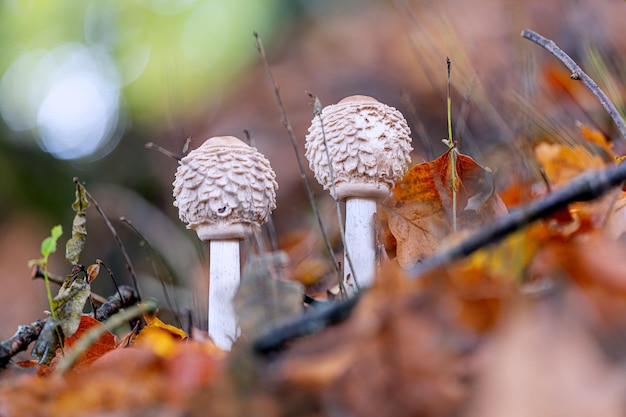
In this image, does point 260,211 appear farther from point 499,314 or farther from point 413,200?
point 499,314

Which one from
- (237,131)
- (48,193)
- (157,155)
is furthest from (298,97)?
(48,193)

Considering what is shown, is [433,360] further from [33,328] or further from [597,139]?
[597,139]

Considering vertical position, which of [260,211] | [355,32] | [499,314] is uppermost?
[355,32]

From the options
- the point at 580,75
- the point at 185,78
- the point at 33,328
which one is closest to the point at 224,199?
the point at 33,328

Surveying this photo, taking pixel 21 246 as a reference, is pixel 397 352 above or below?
below

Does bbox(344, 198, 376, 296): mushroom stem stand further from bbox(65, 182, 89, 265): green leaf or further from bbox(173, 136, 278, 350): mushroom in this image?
bbox(65, 182, 89, 265): green leaf

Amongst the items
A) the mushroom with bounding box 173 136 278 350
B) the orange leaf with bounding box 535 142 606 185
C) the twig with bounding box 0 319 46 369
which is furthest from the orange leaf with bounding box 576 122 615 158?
the twig with bounding box 0 319 46 369
